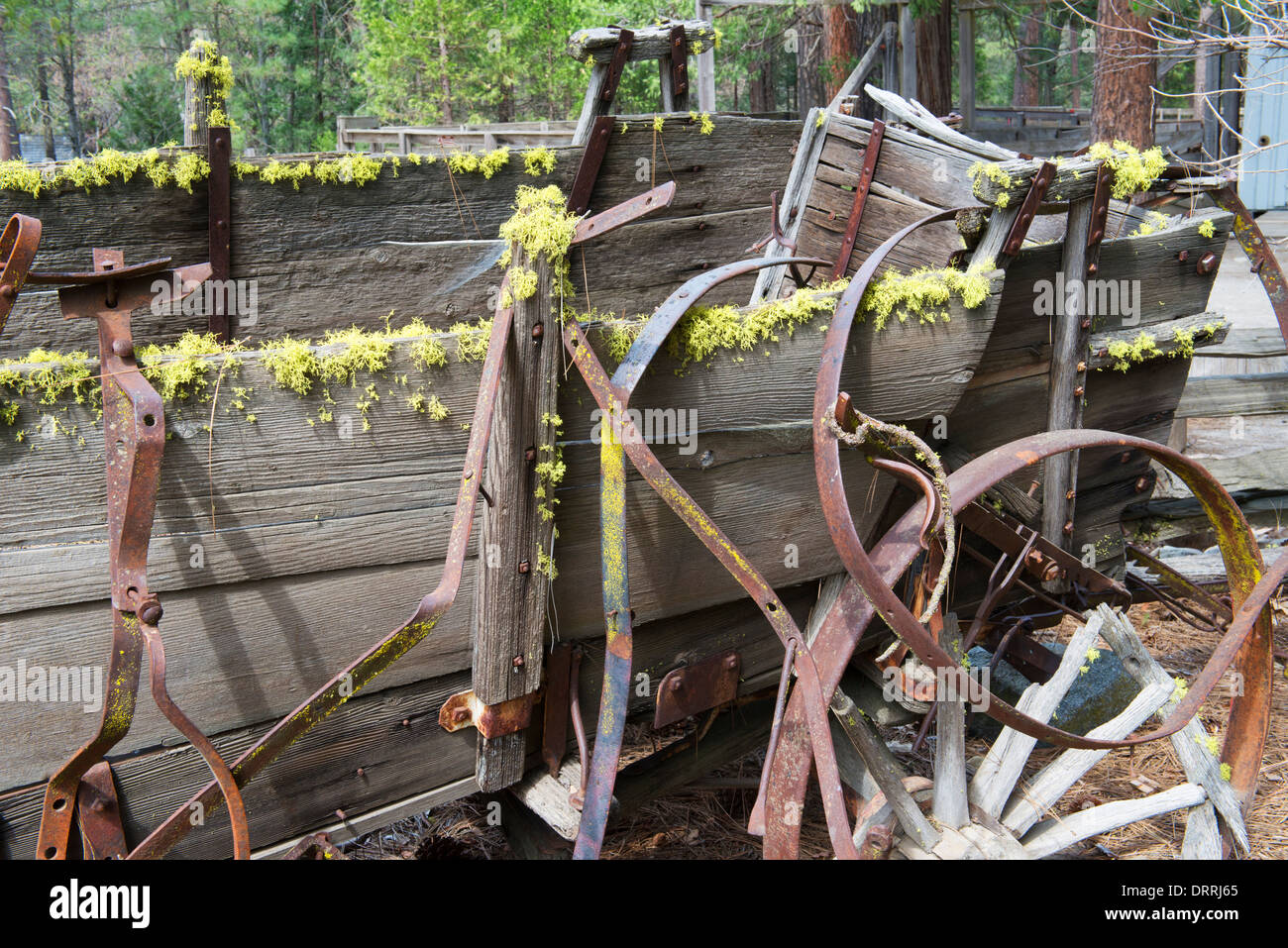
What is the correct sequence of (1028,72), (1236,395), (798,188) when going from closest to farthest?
(798,188)
(1236,395)
(1028,72)

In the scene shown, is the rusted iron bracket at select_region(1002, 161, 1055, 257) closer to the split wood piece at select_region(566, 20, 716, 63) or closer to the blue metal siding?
the split wood piece at select_region(566, 20, 716, 63)

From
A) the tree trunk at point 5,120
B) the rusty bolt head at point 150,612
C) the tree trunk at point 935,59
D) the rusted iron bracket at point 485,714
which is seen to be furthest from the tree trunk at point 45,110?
the rusty bolt head at point 150,612

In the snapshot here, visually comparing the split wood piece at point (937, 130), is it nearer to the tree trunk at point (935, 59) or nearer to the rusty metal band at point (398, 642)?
the rusty metal band at point (398, 642)

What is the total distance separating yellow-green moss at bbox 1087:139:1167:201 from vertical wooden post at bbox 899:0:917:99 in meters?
7.61

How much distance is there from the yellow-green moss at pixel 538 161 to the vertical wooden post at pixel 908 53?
23.9 ft

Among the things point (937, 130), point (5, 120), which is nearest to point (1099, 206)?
point (937, 130)

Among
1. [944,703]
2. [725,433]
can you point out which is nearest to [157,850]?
[725,433]

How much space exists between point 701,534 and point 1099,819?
131 cm

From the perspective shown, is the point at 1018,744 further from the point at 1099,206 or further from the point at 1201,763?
the point at 1099,206

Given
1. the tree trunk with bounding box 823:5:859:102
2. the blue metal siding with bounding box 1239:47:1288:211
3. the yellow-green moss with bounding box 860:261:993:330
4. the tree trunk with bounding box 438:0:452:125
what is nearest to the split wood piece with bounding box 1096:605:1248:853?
the yellow-green moss with bounding box 860:261:993:330

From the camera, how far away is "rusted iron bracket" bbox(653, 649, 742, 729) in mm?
2053

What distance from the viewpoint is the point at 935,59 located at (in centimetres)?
969

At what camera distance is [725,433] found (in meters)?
1.98

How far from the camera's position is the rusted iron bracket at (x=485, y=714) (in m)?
1.87
